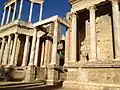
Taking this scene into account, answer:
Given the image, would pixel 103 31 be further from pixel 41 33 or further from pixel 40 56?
pixel 40 56

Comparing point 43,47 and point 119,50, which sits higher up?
point 43,47

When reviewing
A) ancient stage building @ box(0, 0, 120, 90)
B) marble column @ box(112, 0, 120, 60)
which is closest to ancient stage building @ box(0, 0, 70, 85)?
ancient stage building @ box(0, 0, 120, 90)

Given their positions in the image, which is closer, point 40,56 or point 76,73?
point 76,73

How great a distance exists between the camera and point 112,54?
1377 centimetres

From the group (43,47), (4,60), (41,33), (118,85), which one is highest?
(41,33)

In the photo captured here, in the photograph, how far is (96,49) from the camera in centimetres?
1338

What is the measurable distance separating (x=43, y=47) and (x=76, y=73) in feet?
44.5

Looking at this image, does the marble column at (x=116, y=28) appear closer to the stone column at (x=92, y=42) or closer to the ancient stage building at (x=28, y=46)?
the stone column at (x=92, y=42)

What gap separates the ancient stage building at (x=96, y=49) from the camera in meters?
11.2

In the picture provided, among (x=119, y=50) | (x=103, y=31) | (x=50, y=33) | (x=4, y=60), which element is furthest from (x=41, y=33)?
(x=119, y=50)

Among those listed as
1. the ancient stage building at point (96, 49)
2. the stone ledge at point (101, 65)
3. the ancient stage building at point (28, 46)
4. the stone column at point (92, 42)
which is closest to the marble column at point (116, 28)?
the ancient stage building at point (96, 49)

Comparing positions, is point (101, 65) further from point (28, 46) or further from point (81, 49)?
point (28, 46)

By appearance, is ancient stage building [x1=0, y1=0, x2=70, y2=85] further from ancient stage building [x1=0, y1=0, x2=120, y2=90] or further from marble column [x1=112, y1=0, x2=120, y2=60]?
marble column [x1=112, y1=0, x2=120, y2=60]

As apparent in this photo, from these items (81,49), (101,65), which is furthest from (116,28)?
(81,49)
